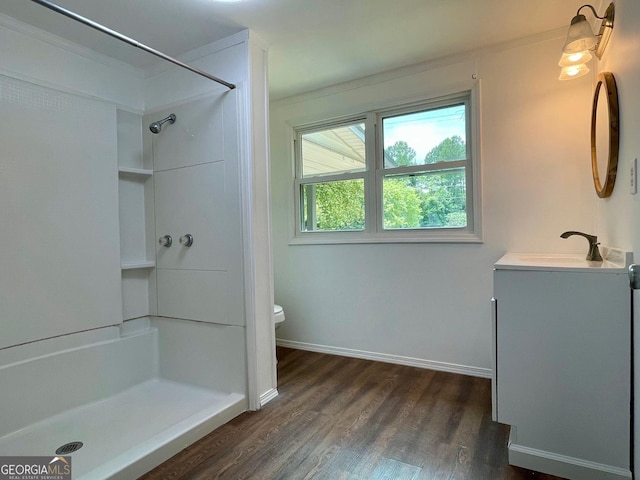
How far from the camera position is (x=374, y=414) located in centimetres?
199

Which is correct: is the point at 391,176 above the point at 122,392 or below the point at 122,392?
above

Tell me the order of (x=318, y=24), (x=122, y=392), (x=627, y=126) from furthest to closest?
1. (x=122, y=392)
2. (x=318, y=24)
3. (x=627, y=126)

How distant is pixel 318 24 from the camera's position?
79.9 inches

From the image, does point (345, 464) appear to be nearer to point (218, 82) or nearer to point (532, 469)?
point (532, 469)

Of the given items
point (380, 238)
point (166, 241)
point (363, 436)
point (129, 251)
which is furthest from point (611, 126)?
point (129, 251)

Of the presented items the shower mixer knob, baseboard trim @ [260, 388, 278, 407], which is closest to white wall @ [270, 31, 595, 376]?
baseboard trim @ [260, 388, 278, 407]

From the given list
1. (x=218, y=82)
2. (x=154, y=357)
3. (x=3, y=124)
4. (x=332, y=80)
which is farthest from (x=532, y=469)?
(x=3, y=124)

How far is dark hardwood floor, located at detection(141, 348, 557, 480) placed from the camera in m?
1.52

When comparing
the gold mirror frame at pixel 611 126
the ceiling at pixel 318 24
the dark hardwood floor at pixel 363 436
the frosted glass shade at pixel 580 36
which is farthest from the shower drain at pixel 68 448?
the frosted glass shade at pixel 580 36

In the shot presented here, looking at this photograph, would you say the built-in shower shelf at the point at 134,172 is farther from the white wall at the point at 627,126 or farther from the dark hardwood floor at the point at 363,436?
the white wall at the point at 627,126

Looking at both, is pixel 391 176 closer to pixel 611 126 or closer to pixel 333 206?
pixel 333 206

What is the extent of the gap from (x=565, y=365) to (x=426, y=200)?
148 centimetres

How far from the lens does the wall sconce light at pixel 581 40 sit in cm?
157

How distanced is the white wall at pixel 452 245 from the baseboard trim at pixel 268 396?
2.86 feet
